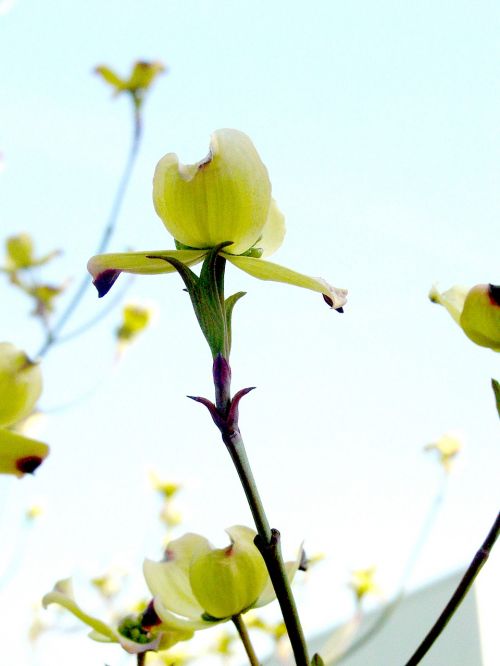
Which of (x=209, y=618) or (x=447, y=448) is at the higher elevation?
(x=209, y=618)

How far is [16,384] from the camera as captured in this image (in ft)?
1.18

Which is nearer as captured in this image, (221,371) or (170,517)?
(221,371)

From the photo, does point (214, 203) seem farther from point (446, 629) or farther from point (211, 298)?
point (446, 629)

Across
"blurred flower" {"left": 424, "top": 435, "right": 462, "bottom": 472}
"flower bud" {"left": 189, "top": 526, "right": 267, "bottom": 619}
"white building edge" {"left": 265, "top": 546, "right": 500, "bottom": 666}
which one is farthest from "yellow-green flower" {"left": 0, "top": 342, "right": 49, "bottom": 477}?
"white building edge" {"left": 265, "top": 546, "right": 500, "bottom": 666}

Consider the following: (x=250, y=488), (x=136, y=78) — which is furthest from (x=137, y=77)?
(x=250, y=488)

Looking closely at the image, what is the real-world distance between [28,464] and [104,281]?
3.1 inches

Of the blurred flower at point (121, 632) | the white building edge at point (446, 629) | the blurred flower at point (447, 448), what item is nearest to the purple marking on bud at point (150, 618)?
the blurred flower at point (121, 632)

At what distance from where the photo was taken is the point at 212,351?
29cm

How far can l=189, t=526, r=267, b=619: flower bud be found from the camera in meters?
0.36

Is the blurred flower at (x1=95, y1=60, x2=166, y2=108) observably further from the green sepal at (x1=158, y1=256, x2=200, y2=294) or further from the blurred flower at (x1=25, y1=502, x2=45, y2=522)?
the green sepal at (x1=158, y1=256, x2=200, y2=294)

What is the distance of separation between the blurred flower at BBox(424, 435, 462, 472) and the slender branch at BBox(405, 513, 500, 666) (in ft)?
2.92

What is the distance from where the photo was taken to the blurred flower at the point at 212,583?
36 cm

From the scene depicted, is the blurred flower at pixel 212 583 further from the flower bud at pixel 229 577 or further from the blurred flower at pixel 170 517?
the blurred flower at pixel 170 517

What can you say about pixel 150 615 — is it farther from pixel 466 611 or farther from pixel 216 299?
pixel 466 611
